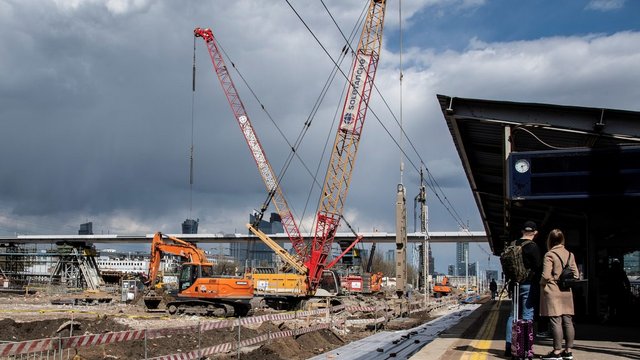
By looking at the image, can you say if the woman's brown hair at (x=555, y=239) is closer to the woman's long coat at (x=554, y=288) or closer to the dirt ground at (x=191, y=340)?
the woman's long coat at (x=554, y=288)

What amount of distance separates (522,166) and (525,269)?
3.70 meters

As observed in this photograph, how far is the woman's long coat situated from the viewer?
7.59 metres

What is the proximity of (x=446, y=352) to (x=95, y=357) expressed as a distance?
8.86m

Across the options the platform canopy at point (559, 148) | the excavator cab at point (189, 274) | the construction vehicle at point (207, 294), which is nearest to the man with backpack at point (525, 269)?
the platform canopy at point (559, 148)

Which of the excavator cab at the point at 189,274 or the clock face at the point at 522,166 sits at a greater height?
the clock face at the point at 522,166

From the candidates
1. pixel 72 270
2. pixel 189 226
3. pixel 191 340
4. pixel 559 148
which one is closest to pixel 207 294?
pixel 191 340

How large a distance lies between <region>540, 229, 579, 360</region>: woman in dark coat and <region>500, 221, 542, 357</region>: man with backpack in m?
0.11

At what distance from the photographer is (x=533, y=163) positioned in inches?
433

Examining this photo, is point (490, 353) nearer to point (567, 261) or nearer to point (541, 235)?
point (567, 261)

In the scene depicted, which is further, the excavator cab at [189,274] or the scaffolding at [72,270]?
the scaffolding at [72,270]

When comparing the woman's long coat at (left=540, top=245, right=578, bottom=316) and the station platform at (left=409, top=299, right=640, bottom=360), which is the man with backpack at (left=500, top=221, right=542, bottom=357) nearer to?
the woman's long coat at (left=540, top=245, right=578, bottom=316)

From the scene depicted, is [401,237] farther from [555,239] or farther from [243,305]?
[555,239]

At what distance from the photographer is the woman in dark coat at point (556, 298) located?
7594 millimetres

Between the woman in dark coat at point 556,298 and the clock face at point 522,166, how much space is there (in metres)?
3.32
